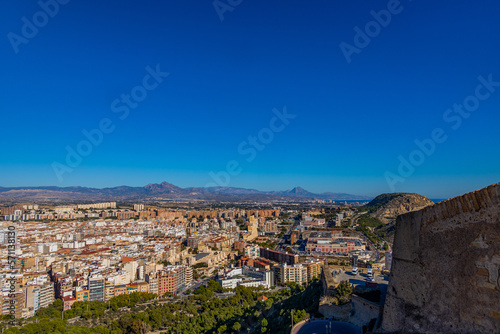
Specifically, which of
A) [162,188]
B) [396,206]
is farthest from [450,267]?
[162,188]

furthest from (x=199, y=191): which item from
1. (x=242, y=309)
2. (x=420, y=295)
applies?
(x=420, y=295)

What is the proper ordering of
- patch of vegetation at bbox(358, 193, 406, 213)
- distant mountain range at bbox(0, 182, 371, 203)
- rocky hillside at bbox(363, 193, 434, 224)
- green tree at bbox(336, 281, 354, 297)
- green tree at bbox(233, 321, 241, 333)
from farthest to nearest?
distant mountain range at bbox(0, 182, 371, 203), patch of vegetation at bbox(358, 193, 406, 213), rocky hillside at bbox(363, 193, 434, 224), green tree at bbox(233, 321, 241, 333), green tree at bbox(336, 281, 354, 297)

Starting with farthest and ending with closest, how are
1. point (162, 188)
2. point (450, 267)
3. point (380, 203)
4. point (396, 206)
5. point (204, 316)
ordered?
point (162, 188), point (380, 203), point (396, 206), point (204, 316), point (450, 267)

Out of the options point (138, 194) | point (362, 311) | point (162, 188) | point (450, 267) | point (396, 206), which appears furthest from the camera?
point (162, 188)

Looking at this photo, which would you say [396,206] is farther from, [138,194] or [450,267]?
[138,194]

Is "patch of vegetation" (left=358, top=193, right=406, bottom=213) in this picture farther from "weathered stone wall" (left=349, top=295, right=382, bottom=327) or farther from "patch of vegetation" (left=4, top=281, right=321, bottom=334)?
"weathered stone wall" (left=349, top=295, right=382, bottom=327)

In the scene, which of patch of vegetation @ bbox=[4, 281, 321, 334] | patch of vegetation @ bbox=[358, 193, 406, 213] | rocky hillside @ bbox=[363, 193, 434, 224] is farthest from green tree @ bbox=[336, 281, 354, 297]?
patch of vegetation @ bbox=[358, 193, 406, 213]

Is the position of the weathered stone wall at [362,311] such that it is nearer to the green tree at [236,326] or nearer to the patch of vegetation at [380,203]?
the green tree at [236,326]

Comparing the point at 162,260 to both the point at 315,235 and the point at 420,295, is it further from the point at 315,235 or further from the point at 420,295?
the point at 420,295

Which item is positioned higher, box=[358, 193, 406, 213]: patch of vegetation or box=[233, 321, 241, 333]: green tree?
box=[358, 193, 406, 213]: patch of vegetation
